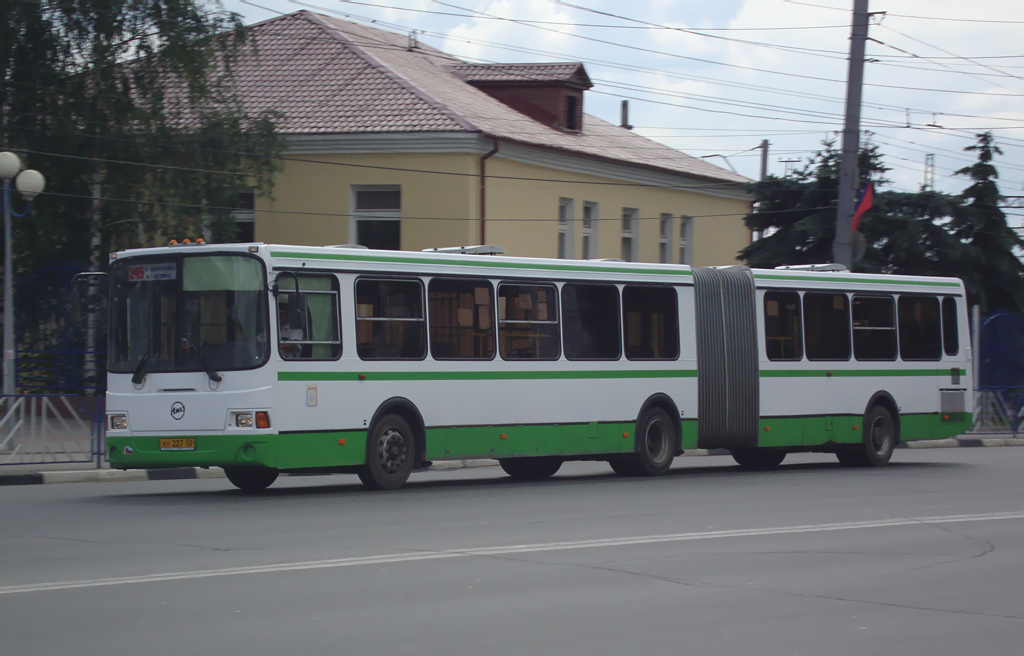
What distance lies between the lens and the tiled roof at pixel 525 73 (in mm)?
40656

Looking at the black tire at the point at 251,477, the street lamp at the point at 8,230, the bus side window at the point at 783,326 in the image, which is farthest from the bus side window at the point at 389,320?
the street lamp at the point at 8,230

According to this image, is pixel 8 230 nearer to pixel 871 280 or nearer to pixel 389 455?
pixel 389 455

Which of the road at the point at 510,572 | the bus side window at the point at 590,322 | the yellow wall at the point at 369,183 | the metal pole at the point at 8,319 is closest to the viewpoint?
the road at the point at 510,572

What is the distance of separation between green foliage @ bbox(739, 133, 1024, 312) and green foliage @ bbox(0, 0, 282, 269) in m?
15.7

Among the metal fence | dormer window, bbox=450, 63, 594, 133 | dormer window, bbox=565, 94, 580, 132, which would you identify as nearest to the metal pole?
the metal fence

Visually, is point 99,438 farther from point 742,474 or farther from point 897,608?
point 897,608

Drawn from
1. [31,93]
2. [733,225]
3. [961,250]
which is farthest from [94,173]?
[733,225]

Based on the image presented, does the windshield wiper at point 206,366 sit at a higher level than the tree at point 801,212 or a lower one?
lower

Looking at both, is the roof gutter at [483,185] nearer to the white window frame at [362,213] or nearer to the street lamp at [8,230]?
the white window frame at [362,213]

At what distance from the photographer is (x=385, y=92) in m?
36.0

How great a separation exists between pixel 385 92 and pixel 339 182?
272 centimetres

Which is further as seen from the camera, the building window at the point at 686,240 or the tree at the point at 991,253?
the building window at the point at 686,240

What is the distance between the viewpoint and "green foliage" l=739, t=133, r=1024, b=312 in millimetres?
37281

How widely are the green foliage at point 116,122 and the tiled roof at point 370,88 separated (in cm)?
295
